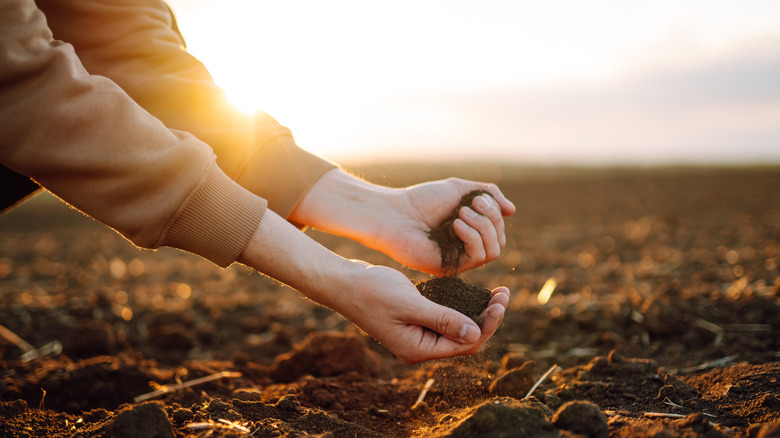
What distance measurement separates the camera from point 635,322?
3121mm

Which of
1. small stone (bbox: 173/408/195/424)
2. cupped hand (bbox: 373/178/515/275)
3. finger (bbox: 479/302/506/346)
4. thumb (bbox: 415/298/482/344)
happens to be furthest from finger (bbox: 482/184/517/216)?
small stone (bbox: 173/408/195/424)

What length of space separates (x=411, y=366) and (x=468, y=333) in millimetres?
1122

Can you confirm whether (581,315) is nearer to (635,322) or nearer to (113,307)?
(635,322)

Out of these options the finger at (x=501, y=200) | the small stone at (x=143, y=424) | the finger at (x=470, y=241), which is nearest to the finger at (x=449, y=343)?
the finger at (x=470, y=241)

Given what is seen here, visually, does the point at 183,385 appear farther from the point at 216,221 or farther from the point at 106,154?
the point at 106,154

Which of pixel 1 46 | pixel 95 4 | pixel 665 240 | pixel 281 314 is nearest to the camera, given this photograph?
pixel 1 46

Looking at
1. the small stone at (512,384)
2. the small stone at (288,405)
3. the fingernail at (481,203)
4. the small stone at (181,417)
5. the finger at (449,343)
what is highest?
the fingernail at (481,203)

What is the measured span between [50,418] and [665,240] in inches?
249

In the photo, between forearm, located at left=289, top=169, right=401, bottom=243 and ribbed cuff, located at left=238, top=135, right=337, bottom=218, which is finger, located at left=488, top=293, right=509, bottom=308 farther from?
ribbed cuff, located at left=238, top=135, right=337, bottom=218

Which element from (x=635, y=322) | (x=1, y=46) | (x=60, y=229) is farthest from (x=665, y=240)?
(x=60, y=229)

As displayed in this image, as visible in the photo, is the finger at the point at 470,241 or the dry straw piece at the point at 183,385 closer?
the finger at the point at 470,241

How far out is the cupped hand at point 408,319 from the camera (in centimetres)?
183

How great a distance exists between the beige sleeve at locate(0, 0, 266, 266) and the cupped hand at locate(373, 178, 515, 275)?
0.85 metres

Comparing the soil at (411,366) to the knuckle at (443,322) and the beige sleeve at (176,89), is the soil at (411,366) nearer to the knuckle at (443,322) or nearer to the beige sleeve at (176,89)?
the knuckle at (443,322)
